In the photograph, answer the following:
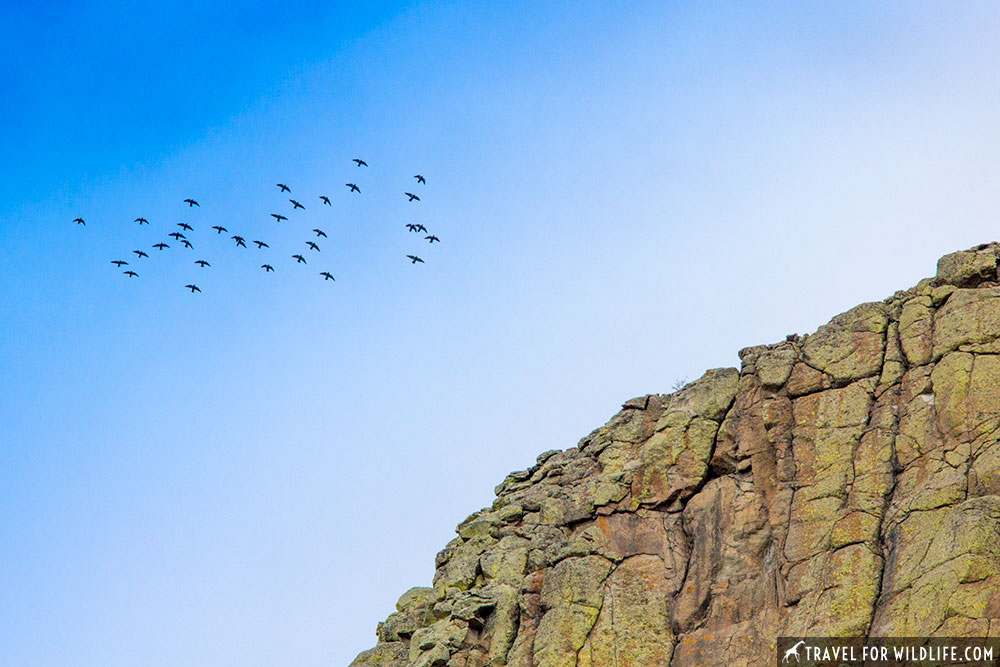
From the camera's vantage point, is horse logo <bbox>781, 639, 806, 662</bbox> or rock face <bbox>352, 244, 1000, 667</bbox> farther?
horse logo <bbox>781, 639, 806, 662</bbox>

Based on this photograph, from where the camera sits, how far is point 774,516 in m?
44.8

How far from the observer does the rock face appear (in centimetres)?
3950

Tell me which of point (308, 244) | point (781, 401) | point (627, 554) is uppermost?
point (308, 244)

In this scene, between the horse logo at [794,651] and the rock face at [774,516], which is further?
the horse logo at [794,651]

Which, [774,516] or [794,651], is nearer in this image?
[794,651]

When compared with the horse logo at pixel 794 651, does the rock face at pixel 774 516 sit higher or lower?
higher

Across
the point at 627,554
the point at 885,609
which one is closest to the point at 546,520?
the point at 627,554

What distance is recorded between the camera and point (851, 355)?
153ft

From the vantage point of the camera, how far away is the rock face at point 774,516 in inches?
1555

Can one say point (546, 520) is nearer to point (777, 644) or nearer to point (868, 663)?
point (777, 644)

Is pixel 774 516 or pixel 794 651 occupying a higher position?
pixel 774 516

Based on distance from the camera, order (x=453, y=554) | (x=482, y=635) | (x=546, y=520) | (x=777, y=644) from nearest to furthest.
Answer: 1. (x=777, y=644)
2. (x=482, y=635)
3. (x=546, y=520)
4. (x=453, y=554)

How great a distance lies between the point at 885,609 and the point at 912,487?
5.02m

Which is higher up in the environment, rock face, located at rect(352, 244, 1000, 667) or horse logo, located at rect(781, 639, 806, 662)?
rock face, located at rect(352, 244, 1000, 667)
